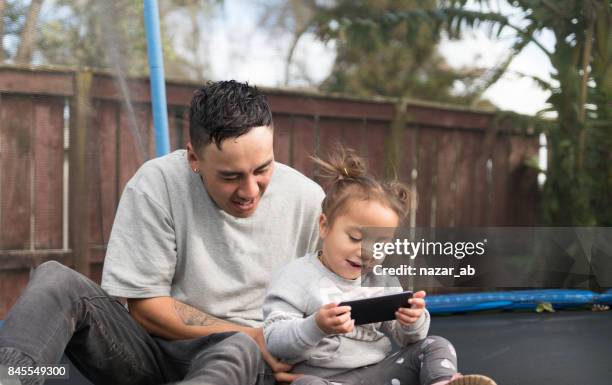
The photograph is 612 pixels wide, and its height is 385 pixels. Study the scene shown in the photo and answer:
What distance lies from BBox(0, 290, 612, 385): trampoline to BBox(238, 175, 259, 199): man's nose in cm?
68

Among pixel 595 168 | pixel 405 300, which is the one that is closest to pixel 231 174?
pixel 405 300

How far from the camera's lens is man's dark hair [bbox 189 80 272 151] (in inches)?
48.3

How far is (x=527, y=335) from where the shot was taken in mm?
2184

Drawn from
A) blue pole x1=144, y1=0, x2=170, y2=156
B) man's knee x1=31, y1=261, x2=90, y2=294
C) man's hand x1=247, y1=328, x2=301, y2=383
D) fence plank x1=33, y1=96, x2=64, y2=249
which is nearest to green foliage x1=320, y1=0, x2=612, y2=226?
blue pole x1=144, y1=0, x2=170, y2=156

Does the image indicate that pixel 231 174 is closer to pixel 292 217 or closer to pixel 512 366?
pixel 292 217

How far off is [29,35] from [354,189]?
1470 millimetres

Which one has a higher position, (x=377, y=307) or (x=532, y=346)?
(x=377, y=307)

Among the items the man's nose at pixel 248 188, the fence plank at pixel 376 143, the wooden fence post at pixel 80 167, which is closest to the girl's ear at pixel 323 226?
the man's nose at pixel 248 188

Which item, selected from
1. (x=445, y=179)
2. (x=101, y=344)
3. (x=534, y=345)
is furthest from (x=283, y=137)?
(x=101, y=344)

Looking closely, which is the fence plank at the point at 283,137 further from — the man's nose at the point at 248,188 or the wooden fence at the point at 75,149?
the man's nose at the point at 248,188

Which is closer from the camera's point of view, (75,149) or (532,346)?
(532,346)

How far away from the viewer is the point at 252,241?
135 centimetres

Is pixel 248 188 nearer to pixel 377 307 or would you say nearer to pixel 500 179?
pixel 377 307

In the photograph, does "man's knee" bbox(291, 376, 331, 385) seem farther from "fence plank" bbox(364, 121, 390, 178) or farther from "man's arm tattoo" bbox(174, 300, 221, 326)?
"fence plank" bbox(364, 121, 390, 178)
